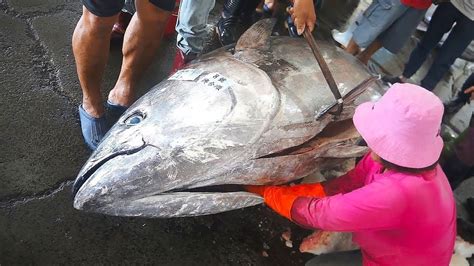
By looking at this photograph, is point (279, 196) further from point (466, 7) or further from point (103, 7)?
point (466, 7)

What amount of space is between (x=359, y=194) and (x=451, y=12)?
2.60 m

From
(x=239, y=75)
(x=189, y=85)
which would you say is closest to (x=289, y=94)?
(x=239, y=75)

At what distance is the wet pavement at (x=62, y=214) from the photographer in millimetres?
2664

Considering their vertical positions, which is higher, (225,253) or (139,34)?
(139,34)

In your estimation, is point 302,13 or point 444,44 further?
point 444,44

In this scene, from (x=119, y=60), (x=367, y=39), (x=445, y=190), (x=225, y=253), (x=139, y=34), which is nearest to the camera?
(x=445, y=190)

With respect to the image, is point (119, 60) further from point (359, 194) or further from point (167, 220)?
point (359, 194)

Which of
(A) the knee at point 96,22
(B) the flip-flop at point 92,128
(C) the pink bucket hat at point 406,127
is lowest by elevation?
(B) the flip-flop at point 92,128

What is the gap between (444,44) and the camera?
4297 millimetres

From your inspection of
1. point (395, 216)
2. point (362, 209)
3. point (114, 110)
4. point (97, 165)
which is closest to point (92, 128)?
point (114, 110)

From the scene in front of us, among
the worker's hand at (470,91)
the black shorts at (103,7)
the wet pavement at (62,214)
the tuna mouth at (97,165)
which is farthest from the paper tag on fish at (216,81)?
the worker's hand at (470,91)

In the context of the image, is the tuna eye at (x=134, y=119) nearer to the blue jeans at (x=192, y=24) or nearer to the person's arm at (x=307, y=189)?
the person's arm at (x=307, y=189)

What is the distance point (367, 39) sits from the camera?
4.29 m

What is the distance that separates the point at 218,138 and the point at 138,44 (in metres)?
1.20
